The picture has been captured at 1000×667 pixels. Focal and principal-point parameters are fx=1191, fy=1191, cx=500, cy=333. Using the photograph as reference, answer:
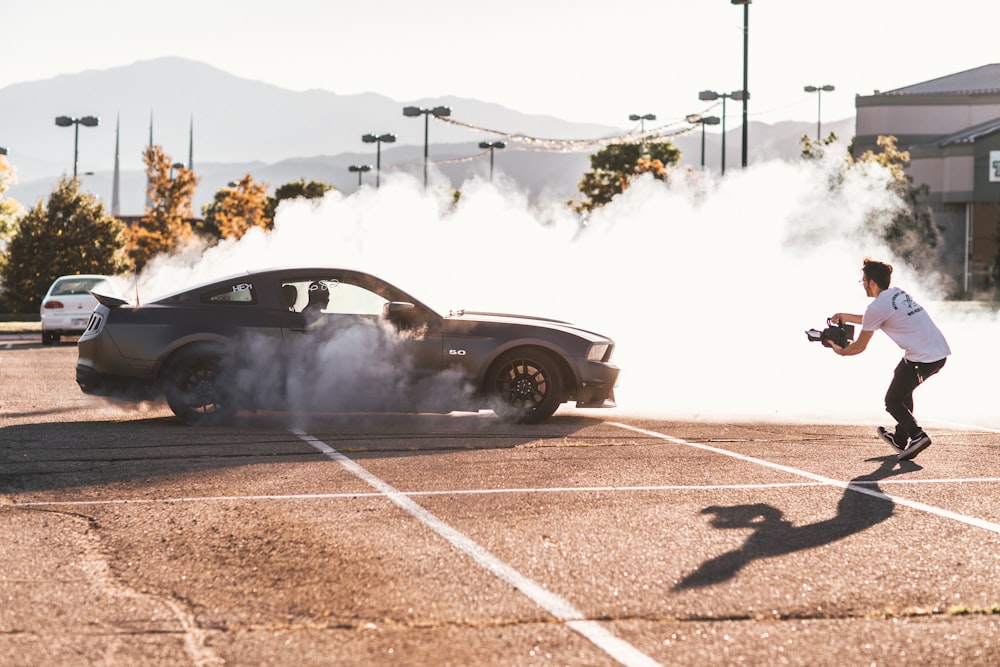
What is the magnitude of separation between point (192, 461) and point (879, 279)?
5350 millimetres

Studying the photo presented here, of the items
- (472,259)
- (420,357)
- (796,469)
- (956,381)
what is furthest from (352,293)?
(956,381)

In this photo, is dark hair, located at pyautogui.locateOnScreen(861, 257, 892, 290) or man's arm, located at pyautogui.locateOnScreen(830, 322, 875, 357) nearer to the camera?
man's arm, located at pyautogui.locateOnScreen(830, 322, 875, 357)

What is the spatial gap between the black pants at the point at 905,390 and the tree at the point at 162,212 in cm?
4406

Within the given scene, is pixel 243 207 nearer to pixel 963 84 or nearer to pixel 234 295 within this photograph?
pixel 963 84

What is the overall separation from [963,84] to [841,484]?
226 feet

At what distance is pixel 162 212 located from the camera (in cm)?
5162

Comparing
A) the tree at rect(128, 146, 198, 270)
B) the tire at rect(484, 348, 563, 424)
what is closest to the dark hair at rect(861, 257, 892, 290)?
the tire at rect(484, 348, 563, 424)

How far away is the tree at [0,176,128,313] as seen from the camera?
40.9 m

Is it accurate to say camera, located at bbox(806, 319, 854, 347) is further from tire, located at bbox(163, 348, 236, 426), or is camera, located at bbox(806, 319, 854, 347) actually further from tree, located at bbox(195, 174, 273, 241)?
tree, located at bbox(195, 174, 273, 241)

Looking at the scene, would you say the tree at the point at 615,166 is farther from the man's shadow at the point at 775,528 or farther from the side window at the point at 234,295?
the man's shadow at the point at 775,528

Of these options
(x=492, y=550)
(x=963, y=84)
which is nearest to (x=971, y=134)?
(x=963, y=84)

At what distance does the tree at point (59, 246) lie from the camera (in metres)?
40.9

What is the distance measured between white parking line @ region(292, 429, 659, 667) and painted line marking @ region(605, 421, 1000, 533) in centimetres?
279

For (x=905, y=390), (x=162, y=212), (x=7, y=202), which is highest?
(x=7, y=202)
